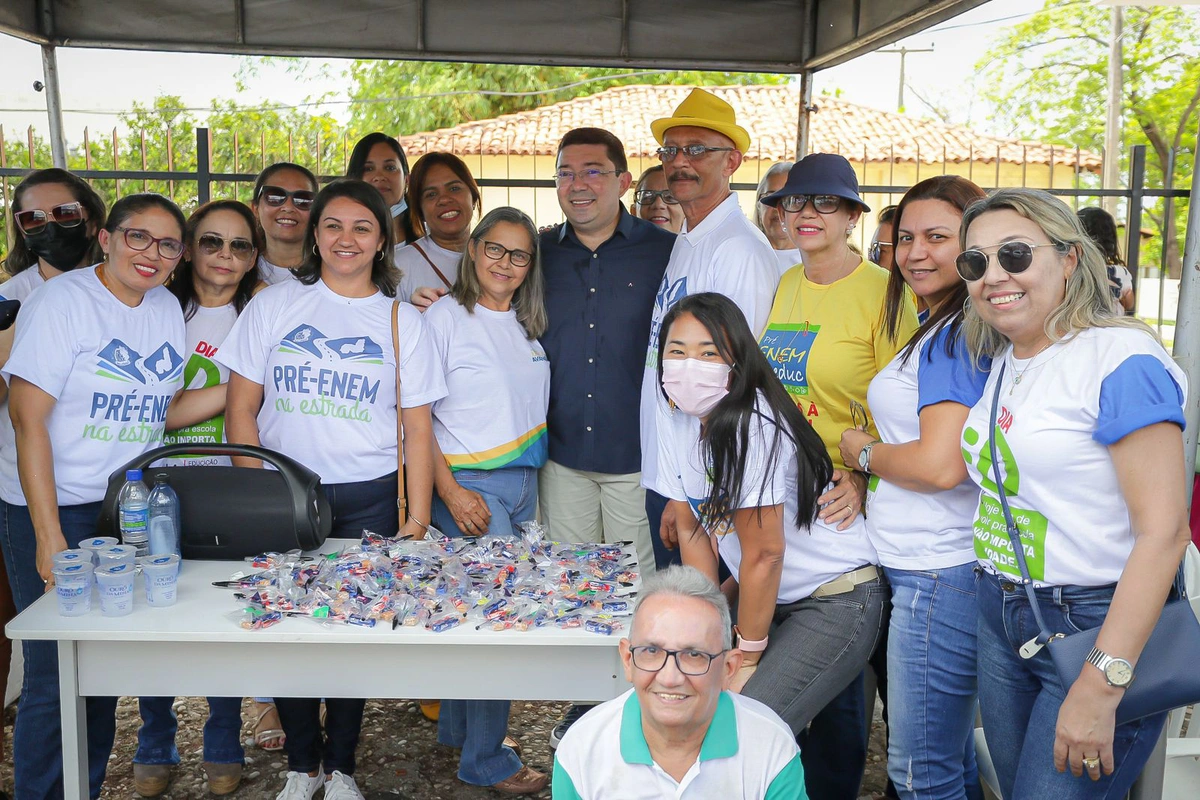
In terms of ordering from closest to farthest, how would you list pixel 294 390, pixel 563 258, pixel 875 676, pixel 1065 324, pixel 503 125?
pixel 1065 324 < pixel 294 390 < pixel 875 676 < pixel 563 258 < pixel 503 125

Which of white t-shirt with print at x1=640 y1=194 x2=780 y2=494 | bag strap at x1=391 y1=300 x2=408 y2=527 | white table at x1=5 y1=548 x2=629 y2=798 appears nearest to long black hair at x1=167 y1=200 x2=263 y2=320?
bag strap at x1=391 y1=300 x2=408 y2=527

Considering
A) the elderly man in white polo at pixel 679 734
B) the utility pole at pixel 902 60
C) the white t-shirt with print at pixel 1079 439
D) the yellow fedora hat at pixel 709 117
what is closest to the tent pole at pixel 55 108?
the yellow fedora hat at pixel 709 117

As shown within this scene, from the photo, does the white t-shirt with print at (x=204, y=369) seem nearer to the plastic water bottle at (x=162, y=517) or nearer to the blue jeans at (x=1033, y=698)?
the plastic water bottle at (x=162, y=517)

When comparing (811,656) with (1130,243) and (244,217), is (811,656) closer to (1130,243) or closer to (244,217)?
(244,217)

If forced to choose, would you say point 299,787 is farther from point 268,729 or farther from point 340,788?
point 268,729

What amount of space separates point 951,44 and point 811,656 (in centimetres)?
2671

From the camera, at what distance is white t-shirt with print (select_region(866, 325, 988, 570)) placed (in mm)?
2320

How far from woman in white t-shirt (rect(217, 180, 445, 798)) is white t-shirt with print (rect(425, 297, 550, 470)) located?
0.17 meters

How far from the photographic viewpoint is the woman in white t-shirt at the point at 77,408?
2807mm

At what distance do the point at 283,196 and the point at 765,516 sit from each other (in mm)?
2432

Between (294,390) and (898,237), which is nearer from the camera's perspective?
(898,237)

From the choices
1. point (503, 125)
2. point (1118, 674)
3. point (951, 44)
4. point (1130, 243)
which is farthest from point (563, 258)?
point (951, 44)

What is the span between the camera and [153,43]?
18.1 ft

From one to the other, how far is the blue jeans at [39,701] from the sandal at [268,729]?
84 cm
